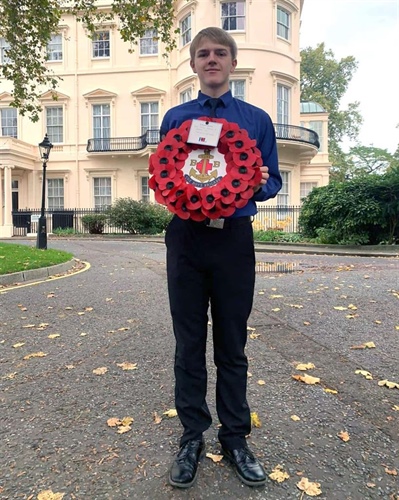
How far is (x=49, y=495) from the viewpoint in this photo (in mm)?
2094

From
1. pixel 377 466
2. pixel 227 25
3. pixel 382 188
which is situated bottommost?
pixel 377 466

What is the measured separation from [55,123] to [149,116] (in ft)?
21.2

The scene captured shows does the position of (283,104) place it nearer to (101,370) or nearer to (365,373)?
(365,373)

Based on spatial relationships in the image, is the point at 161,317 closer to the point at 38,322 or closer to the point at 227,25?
the point at 38,322

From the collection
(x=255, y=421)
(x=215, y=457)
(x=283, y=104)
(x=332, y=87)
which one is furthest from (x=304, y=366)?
(x=332, y=87)

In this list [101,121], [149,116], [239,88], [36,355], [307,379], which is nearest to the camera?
[307,379]

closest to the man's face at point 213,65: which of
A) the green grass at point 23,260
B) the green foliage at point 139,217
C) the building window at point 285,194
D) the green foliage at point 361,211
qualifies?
the green grass at point 23,260

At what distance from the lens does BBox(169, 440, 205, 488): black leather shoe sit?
2.14 metres

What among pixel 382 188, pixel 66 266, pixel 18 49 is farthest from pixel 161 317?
pixel 382 188

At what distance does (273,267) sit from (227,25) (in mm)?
18785

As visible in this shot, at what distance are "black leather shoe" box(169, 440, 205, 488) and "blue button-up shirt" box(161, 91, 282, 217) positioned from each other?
1291 millimetres

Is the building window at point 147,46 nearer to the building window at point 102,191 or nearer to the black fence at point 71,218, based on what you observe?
the building window at point 102,191

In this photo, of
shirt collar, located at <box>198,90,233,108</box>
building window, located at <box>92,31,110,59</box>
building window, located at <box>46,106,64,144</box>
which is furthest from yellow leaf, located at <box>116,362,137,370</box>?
building window, located at <box>92,31,110,59</box>

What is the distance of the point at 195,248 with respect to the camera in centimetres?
219
